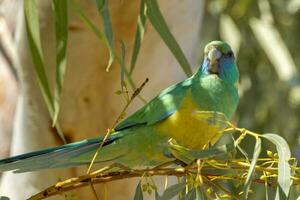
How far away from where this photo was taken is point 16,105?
7.24ft

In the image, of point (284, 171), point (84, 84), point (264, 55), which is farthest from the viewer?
point (264, 55)

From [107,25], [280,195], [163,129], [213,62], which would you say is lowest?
[280,195]

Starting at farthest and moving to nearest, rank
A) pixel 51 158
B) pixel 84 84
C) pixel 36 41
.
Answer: pixel 84 84 → pixel 36 41 → pixel 51 158

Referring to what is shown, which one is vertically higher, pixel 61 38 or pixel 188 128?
pixel 61 38

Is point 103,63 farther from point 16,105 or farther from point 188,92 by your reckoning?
point 188,92

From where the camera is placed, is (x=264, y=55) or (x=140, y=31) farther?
(x=264, y=55)

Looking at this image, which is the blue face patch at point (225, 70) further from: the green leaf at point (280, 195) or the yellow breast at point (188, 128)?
the green leaf at point (280, 195)

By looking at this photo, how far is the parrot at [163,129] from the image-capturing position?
1.38 metres

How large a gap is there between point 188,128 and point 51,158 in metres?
0.28

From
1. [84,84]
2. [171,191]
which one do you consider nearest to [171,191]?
[171,191]

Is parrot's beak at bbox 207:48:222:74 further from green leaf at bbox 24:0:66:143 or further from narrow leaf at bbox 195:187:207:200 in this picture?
narrow leaf at bbox 195:187:207:200

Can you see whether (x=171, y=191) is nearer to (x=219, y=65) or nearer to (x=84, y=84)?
(x=219, y=65)

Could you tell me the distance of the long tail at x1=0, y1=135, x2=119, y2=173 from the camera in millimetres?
1251

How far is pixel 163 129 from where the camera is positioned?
4.89ft
